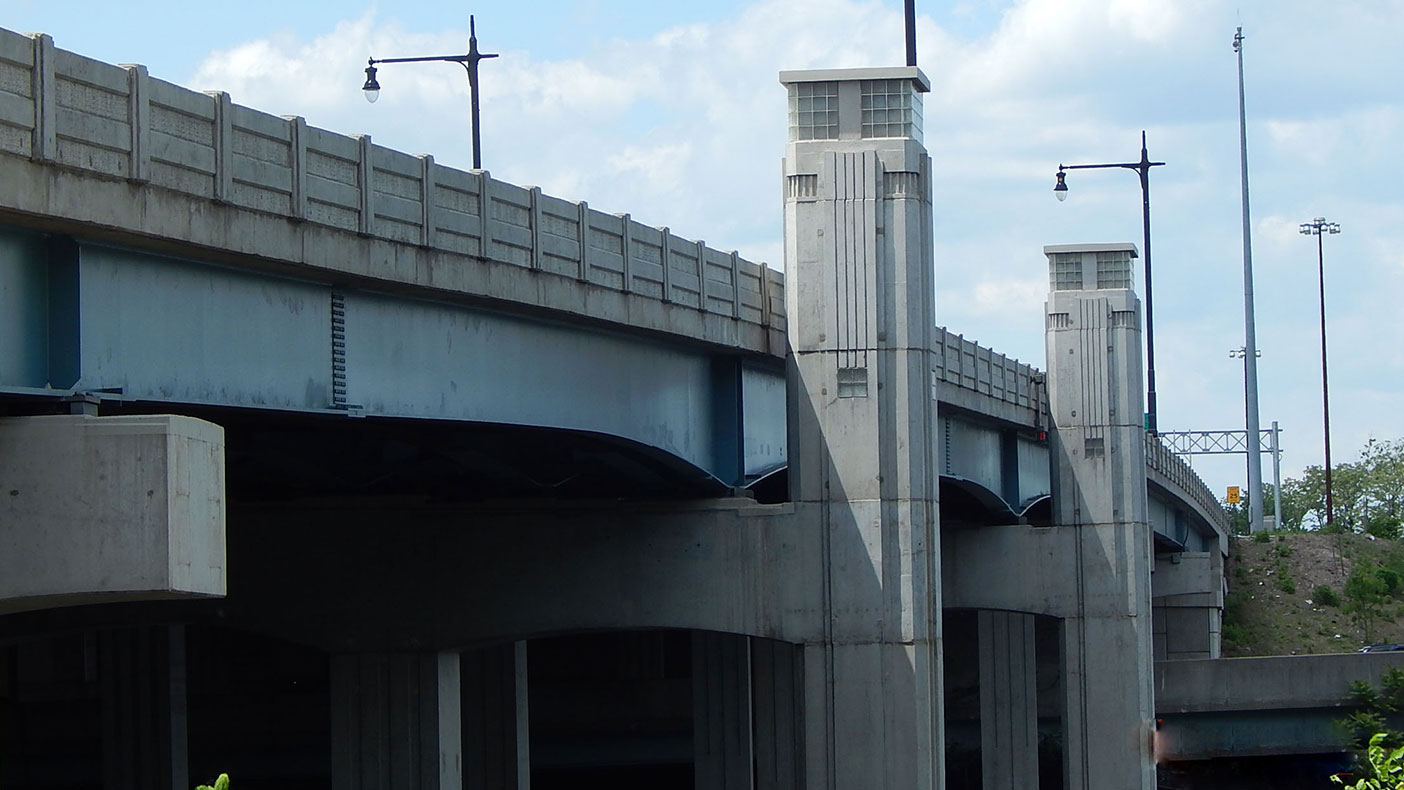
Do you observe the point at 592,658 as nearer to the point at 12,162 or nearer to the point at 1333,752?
the point at 1333,752

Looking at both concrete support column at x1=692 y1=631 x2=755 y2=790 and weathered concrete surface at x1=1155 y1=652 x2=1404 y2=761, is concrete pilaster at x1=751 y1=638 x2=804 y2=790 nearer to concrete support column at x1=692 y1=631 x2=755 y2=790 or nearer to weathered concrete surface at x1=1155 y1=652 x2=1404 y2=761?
concrete support column at x1=692 y1=631 x2=755 y2=790

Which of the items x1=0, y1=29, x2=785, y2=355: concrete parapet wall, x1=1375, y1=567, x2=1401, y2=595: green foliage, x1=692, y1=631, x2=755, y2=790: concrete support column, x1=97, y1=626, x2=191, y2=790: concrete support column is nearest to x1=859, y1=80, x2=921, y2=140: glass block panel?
x1=0, y1=29, x2=785, y2=355: concrete parapet wall

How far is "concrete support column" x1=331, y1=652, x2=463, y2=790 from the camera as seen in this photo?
27.0m

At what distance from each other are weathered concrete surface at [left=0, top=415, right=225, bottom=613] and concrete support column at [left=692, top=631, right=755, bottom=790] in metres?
22.5

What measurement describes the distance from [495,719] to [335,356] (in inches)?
684

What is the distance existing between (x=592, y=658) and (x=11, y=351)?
5009 cm

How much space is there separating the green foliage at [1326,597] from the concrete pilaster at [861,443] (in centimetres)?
5523

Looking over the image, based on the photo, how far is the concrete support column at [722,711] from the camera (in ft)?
115

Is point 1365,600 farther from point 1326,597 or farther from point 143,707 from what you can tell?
point 143,707

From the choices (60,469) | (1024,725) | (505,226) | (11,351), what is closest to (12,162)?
(11,351)

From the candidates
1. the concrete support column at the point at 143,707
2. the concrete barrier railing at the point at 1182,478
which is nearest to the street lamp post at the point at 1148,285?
the concrete barrier railing at the point at 1182,478

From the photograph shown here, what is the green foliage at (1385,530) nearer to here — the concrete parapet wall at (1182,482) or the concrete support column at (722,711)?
the concrete parapet wall at (1182,482)

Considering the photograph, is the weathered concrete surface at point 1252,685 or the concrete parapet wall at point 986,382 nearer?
the concrete parapet wall at point 986,382

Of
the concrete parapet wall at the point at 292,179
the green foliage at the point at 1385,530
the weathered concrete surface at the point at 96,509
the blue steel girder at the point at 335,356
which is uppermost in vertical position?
the concrete parapet wall at the point at 292,179
